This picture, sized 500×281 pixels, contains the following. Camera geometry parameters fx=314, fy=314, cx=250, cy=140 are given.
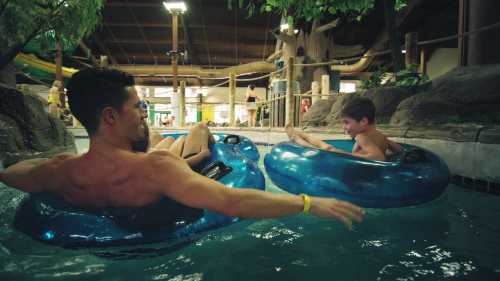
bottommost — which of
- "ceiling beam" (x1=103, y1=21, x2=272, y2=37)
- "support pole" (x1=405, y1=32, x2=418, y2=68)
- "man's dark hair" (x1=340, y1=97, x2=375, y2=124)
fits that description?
"man's dark hair" (x1=340, y1=97, x2=375, y2=124)

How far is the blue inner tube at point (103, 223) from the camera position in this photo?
1633 mm

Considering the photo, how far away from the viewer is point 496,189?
2883mm

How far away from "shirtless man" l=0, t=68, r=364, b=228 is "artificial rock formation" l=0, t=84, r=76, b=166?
9.37ft

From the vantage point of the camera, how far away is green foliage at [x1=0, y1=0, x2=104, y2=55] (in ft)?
13.0

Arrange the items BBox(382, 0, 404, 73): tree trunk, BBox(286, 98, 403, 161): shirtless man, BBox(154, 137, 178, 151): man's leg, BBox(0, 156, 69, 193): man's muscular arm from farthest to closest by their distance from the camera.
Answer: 1. BBox(382, 0, 404, 73): tree trunk
2. BBox(154, 137, 178, 151): man's leg
3. BBox(286, 98, 403, 161): shirtless man
4. BBox(0, 156, 69, 193): man's muscular arm

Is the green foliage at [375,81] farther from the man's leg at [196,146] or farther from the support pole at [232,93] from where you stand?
the man's leg at [196,146]

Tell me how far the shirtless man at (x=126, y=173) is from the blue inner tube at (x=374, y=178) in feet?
3.85

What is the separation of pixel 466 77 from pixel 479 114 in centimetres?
64

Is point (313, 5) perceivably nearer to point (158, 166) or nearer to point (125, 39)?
point (158, 166)

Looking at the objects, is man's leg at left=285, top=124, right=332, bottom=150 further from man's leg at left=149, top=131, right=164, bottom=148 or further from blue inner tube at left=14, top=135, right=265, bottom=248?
blue inner tube at left=14, top=135, right=265, bottom=248

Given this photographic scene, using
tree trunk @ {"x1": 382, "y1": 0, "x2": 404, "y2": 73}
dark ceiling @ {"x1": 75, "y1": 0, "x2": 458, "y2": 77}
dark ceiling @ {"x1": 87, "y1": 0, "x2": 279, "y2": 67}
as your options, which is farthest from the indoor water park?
dark ceiling @ {"x1": 87, "y1": 0, "x2": 279, "y2": 67}

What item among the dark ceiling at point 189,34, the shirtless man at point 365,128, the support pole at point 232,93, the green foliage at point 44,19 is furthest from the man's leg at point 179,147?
the dark ceiling at point 189,34

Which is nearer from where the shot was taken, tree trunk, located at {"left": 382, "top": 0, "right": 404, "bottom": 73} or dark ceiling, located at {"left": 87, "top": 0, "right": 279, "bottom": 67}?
tree trunk, located at {"left": 382, "top": 0, "right": 404, "bottom": 73}

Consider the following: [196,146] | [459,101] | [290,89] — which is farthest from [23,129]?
[459,101]
